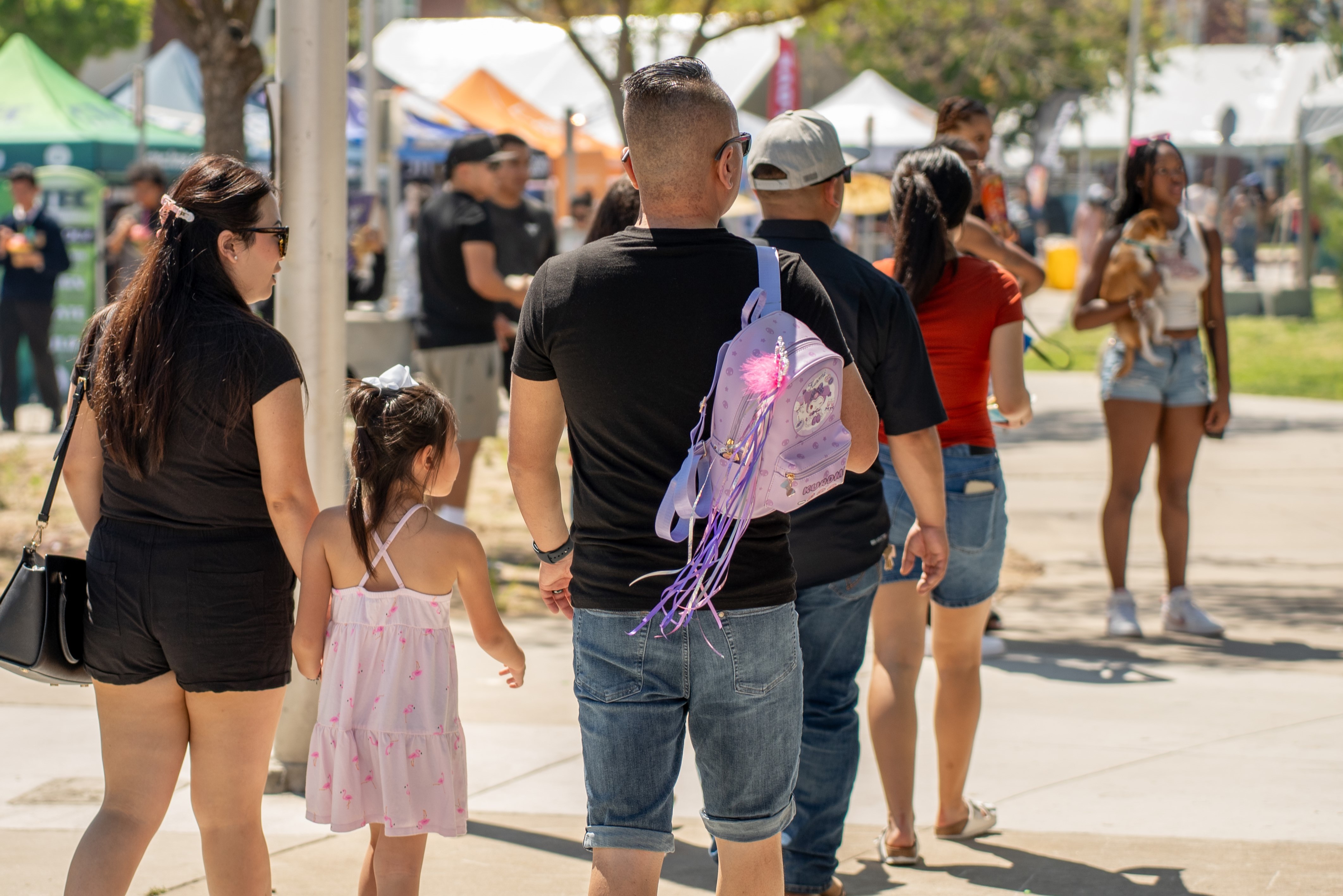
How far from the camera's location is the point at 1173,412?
21.0 ft

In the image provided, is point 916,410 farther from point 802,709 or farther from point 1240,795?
point 1240,795

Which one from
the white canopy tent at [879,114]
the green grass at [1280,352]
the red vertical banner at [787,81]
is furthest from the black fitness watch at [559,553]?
the white canopy tent at [879,114]

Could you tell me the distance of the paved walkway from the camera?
394 cm

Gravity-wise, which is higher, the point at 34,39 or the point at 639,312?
the point at 34,39

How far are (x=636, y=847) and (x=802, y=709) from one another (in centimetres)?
43

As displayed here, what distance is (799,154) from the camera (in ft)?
11.5

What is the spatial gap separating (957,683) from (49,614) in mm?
2302

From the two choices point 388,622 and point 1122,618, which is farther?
point 1122,618

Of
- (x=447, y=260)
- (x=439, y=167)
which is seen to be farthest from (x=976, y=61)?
(x=447, y=260)

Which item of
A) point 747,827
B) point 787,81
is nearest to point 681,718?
point 747,827

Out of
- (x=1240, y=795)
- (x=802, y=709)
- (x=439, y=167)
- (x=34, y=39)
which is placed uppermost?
(x=34, y=39)

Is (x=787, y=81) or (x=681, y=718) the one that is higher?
(x=787, y=81)

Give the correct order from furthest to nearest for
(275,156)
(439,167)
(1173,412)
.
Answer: (439,167), (1173,412), (275,156)

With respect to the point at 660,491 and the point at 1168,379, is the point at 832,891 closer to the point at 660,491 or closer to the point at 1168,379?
the point at 660,491
